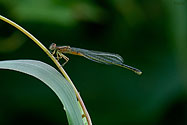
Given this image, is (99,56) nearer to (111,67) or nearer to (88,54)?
(88,54)

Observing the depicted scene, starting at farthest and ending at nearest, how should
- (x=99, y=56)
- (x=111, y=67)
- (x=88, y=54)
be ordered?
(x=111, y=67), (x=99, y=56), (x=88, y=54)

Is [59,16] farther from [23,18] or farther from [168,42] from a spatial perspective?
[168,42]

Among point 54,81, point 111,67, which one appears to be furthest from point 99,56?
point 111,67

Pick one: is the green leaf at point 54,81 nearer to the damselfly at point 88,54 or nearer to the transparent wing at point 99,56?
the damselfly at point 88,54

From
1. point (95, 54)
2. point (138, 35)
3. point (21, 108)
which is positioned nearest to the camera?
point (95, 54)

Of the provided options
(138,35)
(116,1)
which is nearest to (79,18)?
(116,1)


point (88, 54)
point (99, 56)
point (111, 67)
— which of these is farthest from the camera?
point (111, 67)
